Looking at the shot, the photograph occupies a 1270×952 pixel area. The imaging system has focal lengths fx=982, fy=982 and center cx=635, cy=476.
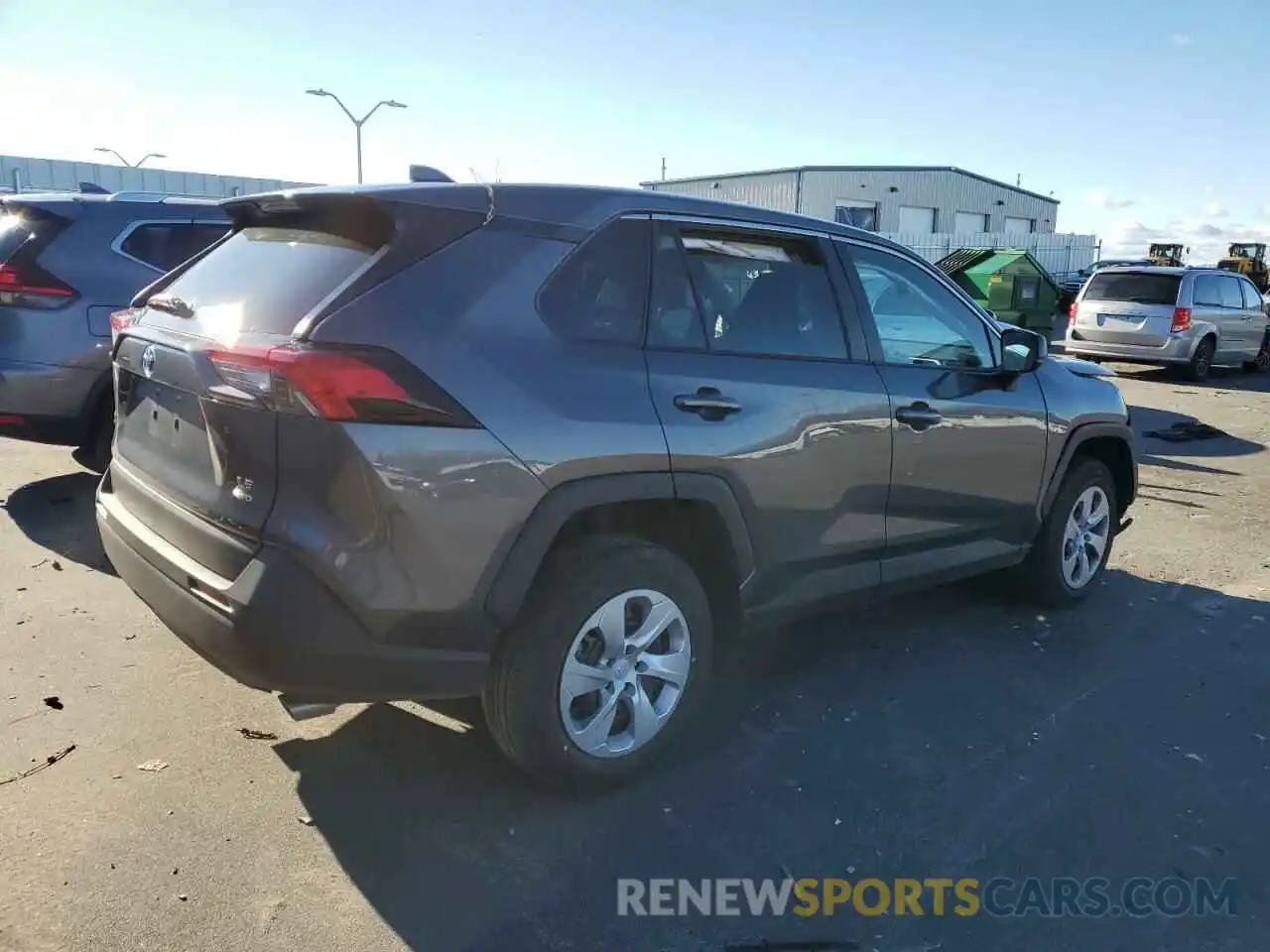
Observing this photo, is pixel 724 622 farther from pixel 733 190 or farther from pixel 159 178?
pixel 733 190

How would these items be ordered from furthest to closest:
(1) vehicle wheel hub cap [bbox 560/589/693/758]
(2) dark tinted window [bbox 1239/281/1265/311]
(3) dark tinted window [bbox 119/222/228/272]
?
(2) dark tinted window [bbox 1239/281/1265/311] → (3) dark tinted window [bbox 119/222/228/272] → (1) vehicle wheel hub cap [bbox 560/589/693/758]

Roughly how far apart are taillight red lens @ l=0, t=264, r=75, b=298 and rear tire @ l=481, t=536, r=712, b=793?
439 cm

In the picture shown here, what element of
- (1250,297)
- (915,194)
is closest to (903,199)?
(915,194)

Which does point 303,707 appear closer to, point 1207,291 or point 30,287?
point 30,287

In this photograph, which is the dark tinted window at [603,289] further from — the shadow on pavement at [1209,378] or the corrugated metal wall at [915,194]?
the corrugated metal wall at [915,194]

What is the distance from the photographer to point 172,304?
3199mm

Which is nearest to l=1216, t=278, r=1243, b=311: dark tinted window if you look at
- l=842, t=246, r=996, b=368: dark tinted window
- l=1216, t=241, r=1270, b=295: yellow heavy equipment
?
l=842, t=246, r=996, b=368: dark tinted window

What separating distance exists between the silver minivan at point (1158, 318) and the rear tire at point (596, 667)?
1375 cm

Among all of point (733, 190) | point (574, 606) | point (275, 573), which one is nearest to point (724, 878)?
point (574, 606)

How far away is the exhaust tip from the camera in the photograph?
2.78 meters

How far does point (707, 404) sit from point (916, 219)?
50146 millimetres

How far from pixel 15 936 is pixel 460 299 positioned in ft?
6.48

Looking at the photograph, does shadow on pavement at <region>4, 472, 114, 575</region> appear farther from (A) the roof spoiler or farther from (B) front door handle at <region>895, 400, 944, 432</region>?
(B) front door handle at <region>895, 400, 944, 432</region>

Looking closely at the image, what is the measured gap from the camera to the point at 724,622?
3514 mm
